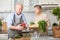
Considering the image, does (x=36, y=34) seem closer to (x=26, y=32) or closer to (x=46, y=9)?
(x=26, y=32)

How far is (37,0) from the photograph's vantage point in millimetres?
3268

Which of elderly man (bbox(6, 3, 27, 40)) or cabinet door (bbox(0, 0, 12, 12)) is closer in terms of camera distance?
elderly man (bbox(6, 3, 27, 40))

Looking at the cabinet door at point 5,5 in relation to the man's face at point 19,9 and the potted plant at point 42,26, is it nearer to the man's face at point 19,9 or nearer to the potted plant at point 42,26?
the man's face at point 19,9

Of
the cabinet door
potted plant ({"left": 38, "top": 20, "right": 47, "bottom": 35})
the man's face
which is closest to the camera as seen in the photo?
potted plant ({"left": 38, "top": 20, "right": 47, "bottom": 35})

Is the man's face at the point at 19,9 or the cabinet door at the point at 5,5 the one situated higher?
the man's face at the point at 19,9

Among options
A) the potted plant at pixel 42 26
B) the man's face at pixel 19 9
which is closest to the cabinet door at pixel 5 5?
the man's face at pixel 19 9

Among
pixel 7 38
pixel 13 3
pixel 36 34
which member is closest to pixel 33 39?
pixel 36 34

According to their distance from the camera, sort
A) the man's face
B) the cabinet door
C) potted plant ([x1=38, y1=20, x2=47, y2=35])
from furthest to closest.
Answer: the cabinet door
the man's face
potted plant ([x1=38, y1=20, x2=47, y2=35])

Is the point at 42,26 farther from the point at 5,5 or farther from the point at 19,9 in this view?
the point at 5,5

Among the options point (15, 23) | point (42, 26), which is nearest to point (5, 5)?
point (15, 23)

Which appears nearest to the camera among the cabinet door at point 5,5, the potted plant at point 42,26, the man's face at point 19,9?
the potted plant at point 42,26

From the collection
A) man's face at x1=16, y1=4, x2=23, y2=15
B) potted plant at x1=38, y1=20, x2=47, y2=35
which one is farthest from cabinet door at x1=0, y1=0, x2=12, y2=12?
potted plant at x1=38, y1=20, x2=47, y2=35

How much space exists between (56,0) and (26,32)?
6.61 feet

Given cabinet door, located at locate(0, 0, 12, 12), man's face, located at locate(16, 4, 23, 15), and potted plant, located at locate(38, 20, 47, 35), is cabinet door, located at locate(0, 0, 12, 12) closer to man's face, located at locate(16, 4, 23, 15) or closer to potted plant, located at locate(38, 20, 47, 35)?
man's face, located at locate(16, 4, 23, 15)
